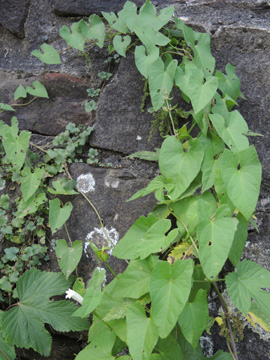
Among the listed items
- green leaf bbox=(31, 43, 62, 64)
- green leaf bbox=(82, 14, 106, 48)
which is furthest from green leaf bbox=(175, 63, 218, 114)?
green leaf bbox=(31, 43, 62, 64)

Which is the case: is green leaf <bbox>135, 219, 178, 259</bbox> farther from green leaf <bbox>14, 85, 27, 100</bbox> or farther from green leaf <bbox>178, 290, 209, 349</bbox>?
green leaf <bbox>14, 85, 27, 100</bbox>

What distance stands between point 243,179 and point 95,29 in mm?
828

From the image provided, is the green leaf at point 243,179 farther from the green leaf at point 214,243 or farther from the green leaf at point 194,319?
the green leaf at point 194,319

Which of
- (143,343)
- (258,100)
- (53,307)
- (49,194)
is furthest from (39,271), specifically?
(258,100)

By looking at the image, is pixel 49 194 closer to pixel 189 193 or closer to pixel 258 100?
pixel 189 193

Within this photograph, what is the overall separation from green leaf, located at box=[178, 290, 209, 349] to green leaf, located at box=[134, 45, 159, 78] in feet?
2.41

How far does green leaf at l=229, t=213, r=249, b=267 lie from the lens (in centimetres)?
112

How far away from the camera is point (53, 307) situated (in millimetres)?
1293

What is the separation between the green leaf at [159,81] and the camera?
4.44ft

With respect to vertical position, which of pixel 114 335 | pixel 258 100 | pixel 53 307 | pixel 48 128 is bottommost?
pixel 53 307

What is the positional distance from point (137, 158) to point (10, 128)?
0.47 metres

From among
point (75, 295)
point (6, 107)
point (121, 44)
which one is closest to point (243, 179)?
point (75, 295)

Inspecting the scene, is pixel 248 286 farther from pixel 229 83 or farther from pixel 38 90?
pixel 38 90

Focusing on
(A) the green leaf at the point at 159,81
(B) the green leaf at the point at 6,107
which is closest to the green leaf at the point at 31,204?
(B) the green leaf at the point at 6,107
